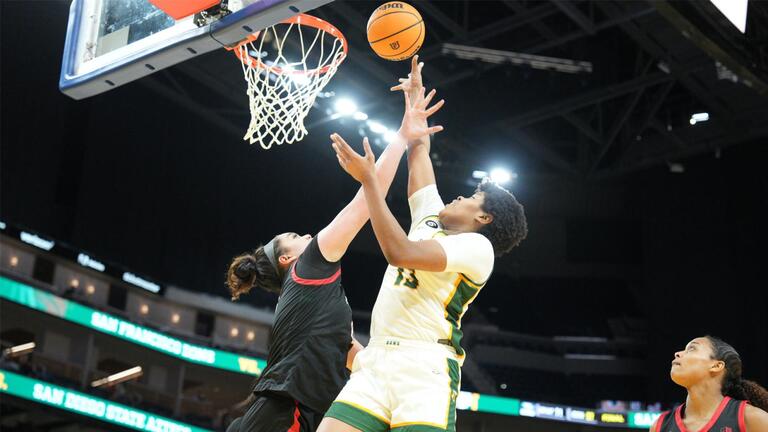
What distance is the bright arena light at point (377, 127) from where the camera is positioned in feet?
57.1

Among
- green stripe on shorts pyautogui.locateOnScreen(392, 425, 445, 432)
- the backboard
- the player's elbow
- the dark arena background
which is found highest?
the dark arena background

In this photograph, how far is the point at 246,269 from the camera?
173 inches

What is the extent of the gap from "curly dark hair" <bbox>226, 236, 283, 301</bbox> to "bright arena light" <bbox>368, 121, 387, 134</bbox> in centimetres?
1304

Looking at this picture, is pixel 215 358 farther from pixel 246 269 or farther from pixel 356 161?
pixel 356 161

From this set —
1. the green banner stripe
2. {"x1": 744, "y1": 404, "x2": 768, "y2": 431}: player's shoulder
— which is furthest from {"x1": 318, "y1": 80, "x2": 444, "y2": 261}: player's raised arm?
the green banner stripe

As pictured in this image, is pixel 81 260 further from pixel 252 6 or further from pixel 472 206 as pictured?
pixel 472 206

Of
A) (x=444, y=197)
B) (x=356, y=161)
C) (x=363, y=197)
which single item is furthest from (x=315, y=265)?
(x=444, y=197)

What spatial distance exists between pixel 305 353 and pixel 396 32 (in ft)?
7.47

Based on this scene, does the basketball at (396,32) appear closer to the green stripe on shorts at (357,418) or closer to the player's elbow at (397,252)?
the player's elbow at (397,252)

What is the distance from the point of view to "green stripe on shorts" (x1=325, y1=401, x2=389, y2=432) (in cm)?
351

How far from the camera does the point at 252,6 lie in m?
5.18

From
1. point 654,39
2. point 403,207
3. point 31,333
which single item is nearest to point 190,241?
point 31,333

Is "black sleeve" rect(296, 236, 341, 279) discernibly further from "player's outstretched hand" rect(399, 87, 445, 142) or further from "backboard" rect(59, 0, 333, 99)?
"backboard" rect(59, 0, 333, 99)

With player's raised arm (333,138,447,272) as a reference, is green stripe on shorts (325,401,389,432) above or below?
below
